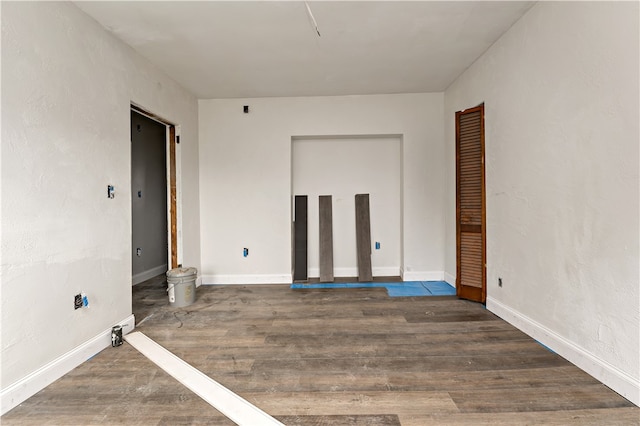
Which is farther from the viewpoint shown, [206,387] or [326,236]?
[326,236]

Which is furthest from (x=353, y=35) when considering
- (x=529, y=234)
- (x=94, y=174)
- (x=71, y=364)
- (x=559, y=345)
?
(x=71, y=364)

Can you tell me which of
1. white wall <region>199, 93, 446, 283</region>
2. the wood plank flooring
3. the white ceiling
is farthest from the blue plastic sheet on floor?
the white ceiling

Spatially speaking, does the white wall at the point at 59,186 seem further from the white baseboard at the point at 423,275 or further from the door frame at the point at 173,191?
the white baseboard at the point at 423,275

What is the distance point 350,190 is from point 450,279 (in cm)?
198

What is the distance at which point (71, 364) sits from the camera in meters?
2.17

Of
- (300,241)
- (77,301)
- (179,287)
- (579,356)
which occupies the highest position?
(300,241)

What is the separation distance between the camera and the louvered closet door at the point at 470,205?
131 inches

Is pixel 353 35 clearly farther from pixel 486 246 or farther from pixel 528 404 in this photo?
pixel 528 404

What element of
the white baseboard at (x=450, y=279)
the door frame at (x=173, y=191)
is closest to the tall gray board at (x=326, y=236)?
the white baseboard at (x=450, y=279)

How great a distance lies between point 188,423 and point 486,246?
10.5 feet

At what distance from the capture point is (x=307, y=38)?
279 centimetres

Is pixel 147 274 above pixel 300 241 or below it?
below

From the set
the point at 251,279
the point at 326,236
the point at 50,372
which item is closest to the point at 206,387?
the point at 50,372

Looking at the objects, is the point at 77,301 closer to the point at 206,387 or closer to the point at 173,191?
the point at 206,387
